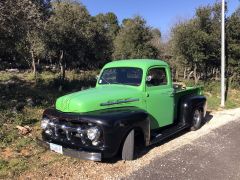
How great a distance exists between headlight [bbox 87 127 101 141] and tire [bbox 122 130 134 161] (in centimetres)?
74

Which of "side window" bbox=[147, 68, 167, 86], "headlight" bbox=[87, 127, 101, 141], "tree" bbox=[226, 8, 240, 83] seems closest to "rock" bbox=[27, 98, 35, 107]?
"side window" bbox=[147, 68, 167, 86]

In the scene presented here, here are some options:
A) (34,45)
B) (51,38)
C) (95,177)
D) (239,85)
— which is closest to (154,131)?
(95,177)

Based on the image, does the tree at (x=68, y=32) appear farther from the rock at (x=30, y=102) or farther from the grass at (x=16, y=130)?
the rock at (x=30, y=102)

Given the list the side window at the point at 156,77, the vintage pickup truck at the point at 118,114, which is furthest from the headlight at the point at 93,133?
the side window at the point at 156,77

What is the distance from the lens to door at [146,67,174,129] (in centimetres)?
776

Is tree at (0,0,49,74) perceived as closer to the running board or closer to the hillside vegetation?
the hillside vegetation

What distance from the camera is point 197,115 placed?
1009 cm

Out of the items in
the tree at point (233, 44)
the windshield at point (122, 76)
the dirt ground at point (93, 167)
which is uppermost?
the tree at point (233, 44)

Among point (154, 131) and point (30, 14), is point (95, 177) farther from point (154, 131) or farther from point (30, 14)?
point (30, 14)

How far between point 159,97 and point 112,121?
2113mm

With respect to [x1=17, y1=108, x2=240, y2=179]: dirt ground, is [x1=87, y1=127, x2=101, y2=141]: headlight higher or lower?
higher

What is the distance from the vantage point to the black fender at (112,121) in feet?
20.0

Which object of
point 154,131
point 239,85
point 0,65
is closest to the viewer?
point 154,131

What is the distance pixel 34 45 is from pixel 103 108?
14.5 metres
